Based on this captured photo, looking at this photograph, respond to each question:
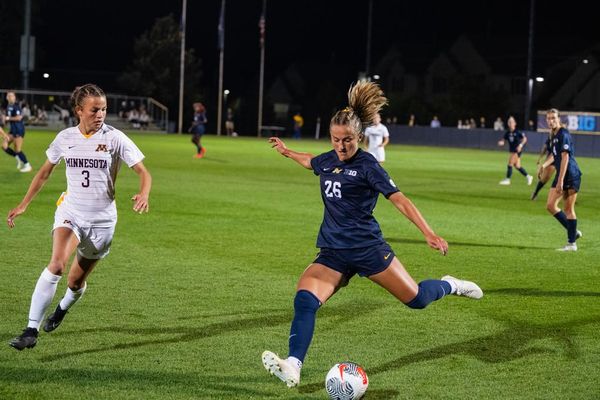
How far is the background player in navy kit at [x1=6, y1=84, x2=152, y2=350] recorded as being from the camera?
7.68m

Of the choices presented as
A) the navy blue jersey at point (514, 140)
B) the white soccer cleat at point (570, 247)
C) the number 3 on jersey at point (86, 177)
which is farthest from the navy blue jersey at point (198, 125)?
the number 3 on jersey at point (86, 177)

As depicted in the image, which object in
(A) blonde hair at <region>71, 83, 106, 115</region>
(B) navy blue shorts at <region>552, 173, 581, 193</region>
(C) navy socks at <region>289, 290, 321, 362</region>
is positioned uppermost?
(A) blonde hair at <region>71, 83, 106, 115</region>

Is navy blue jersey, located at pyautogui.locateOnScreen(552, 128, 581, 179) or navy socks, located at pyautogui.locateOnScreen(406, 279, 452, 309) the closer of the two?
navy socks, located at pyautogui.locateOnScreen(406, 279, 452, 309)

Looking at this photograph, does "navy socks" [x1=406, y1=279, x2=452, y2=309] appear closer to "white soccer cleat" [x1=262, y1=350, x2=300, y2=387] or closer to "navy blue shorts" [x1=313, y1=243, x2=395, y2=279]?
"navy blue shorts" [x1=313, y1=243, x2=395, y2=279]

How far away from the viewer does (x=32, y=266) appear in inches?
458

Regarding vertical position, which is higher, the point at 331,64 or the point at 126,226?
the point at 331,64

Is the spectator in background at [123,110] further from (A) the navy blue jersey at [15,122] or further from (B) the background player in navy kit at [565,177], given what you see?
(B) the background player in navy kit at [565,177]

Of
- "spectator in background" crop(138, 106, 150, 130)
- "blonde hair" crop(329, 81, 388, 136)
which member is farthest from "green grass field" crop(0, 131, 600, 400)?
"spectator in background" crop(138, 106, 150, 130)

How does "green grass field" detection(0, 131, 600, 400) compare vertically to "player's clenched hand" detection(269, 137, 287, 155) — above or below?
below

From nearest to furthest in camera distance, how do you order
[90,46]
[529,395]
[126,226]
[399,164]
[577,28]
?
[529,395]
[126,226]
[399,164]
[577,28]
[90,46]

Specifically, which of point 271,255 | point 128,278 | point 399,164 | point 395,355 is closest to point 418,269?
point 271,255

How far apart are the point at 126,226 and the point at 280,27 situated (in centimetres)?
9903

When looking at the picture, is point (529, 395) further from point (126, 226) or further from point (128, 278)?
point (126, 226)

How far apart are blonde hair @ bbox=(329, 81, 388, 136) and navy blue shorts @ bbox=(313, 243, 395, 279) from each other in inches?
33.6
